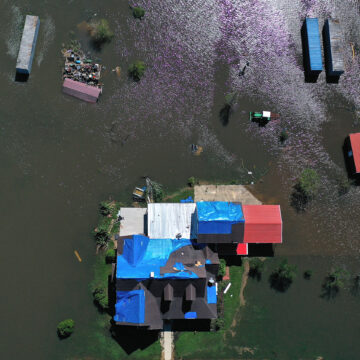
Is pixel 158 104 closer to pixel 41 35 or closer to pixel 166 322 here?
pixel 41 35

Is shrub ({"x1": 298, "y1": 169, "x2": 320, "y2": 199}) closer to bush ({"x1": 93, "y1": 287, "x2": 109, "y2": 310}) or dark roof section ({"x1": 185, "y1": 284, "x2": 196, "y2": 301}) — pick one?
dark roof section ({"x1": 185, "y1": 284, "x2": 196, "y2": 301})

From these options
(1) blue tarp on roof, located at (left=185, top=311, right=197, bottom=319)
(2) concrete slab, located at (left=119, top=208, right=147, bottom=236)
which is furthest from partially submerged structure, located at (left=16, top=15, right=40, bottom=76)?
(1) blue tarp on roof, located at (left=185, top=311, right=197, bottom=319)

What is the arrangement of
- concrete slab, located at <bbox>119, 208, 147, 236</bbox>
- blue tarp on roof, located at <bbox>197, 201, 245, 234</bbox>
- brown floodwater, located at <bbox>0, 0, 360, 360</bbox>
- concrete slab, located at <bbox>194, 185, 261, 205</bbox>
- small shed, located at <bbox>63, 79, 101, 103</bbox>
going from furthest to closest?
concrete slab, located at <bbox>194, 185, 261, 205</bbox> < small shed, located at <bbox>63, 79, 101, 103</bbox> < concrete slab, located at <bbox>119, 208, 147, 236</bbox> < brown floodwater, located at <bbox>0, 0, 360, 360</bbox> < blue tarp on roof, located at <bbox>197, 201, 245, 234</bbox>

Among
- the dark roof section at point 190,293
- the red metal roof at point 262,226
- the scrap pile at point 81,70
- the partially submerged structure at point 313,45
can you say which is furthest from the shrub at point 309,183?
the scrap pile at point 81,70

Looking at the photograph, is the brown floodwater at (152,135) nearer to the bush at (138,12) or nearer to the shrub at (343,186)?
the bush at (138,12)

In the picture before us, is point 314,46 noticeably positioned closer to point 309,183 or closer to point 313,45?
point 313,45

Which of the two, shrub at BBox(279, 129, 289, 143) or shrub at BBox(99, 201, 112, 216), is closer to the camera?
shrub at BBox(99, 201, 112, 216)

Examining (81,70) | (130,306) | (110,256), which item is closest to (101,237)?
(110,256)
